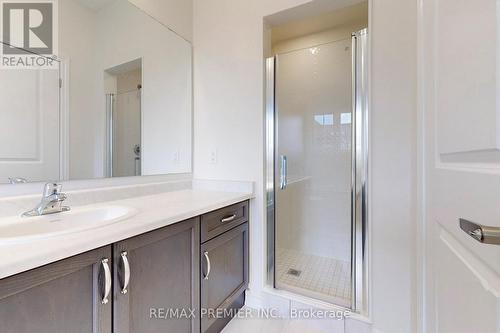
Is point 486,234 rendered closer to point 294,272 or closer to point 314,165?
point 294,272

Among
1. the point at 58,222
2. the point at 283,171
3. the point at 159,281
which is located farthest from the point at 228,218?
the point at 58,222

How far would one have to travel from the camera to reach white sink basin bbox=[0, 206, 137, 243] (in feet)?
2.50

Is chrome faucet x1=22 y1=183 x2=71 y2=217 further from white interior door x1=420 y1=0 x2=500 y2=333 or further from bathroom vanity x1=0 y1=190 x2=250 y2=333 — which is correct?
white interior door x1=420 y1=0 x2=500 y2=333

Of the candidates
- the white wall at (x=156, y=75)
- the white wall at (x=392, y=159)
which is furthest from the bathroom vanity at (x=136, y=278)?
the white wall at (x=392, y=159)

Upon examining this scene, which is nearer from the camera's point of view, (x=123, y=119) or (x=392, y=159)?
(x=392, y=159)

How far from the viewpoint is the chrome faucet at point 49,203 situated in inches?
36.8

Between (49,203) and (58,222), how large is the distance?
0.10 meters

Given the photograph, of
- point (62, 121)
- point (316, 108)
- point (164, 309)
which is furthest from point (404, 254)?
point (62, 121)

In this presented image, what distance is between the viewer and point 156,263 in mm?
927

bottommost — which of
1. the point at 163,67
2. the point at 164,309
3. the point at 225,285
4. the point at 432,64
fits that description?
the point at 225,285

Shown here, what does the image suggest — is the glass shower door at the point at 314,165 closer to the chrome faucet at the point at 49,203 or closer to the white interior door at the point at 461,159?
the white interior door at the point at 461,159

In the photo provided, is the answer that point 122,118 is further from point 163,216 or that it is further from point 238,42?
point 238,42

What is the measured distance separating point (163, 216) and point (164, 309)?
0.41m

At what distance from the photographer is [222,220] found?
1354 millimetres
